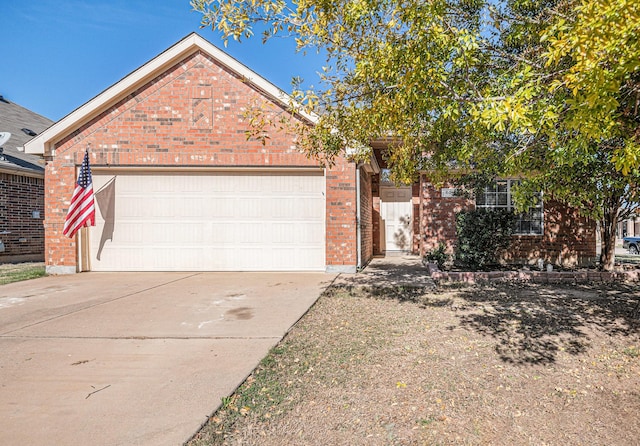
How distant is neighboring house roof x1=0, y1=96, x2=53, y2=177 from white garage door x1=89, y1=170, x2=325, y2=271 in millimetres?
2692

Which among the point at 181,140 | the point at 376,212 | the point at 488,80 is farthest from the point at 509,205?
the point at 181,140

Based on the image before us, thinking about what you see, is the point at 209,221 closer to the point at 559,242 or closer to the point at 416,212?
the point at 416,212

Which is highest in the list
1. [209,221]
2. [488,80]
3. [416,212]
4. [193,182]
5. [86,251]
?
[488,80]

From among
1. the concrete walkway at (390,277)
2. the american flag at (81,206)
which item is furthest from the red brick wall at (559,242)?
the american flag at (81,206)

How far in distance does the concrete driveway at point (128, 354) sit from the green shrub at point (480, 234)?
433cm

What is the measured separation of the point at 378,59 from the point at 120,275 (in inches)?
319

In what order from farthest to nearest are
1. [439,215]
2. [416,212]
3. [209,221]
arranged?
[416,212] → [439,215] → [209,221]

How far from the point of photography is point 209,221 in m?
9.84

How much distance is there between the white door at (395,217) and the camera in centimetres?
1455

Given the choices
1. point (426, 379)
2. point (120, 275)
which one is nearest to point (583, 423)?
point (426, 379)

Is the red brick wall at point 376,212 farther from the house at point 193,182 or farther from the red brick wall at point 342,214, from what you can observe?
the red brick wall at point 342,214

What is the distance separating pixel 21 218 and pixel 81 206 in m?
5.40

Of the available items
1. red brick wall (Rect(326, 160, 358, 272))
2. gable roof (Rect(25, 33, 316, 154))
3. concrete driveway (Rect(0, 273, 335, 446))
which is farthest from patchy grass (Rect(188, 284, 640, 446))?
gable roof (Rect(25, 33, 316, 154))

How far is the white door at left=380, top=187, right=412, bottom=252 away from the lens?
14547 mm
